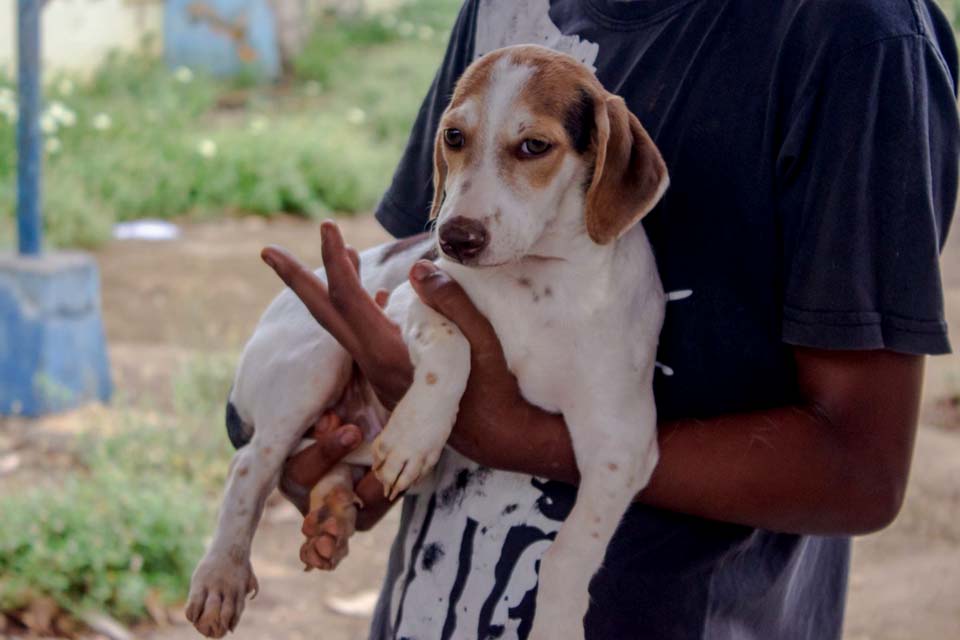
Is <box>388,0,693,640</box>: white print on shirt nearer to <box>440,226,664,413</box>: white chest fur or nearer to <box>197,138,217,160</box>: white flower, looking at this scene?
<box>440,226,664,413</box>: white chest fur

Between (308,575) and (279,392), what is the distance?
2575mm

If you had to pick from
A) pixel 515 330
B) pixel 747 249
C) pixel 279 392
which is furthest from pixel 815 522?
pixel 279 392

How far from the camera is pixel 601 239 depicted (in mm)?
1744

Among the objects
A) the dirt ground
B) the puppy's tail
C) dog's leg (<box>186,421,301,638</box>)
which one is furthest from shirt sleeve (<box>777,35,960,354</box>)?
the dirt ground

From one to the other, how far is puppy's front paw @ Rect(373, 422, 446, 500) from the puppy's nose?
10.8 inches

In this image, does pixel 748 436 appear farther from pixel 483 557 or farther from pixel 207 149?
pixel 207 149

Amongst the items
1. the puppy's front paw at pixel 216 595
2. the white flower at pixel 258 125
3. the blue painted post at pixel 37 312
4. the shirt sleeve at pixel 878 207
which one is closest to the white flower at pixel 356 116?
the white flower at pixel 258 125

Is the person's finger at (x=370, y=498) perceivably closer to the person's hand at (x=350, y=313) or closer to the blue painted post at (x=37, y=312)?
the person's hand at (x=350, y=313)

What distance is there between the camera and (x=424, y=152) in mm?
2207

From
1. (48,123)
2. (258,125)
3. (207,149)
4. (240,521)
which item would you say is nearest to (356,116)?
(258,125)

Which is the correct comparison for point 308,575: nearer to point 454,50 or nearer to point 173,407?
point 173,407

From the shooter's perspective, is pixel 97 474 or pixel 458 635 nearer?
pixel 458 635

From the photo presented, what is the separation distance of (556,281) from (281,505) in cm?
343

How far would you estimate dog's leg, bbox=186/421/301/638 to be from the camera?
2145 millimetres
